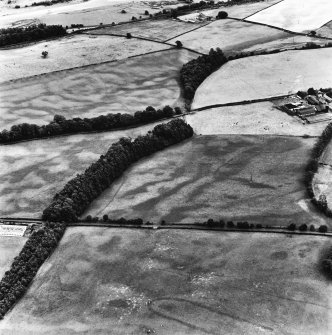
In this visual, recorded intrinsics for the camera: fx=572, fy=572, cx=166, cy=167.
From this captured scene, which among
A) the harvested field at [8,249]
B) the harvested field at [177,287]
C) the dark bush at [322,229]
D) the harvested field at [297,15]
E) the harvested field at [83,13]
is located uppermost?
the harvested field at [83,13]

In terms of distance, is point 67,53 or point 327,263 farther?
point 67,53

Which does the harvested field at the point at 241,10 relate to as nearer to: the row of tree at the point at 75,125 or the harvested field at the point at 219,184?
the row of tree at the point at 75,125

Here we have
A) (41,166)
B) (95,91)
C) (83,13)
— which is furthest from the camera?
(83,13)

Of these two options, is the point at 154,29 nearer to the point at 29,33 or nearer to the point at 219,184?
the point at 29,33

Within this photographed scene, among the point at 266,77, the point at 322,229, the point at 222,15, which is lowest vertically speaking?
the point at 322,229

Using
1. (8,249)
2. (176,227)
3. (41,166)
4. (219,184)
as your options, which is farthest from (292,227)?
(41,166)

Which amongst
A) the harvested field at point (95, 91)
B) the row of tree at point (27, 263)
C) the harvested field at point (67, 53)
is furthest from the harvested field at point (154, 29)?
the row of tree at point (27, 263)
